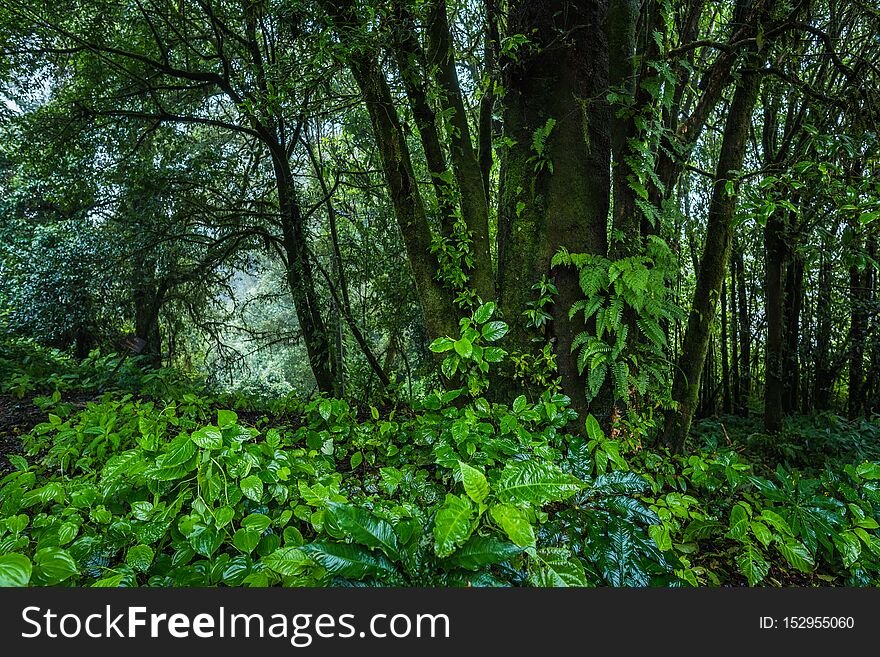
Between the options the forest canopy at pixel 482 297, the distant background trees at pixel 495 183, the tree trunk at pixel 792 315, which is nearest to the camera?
the forest canopy at pixel 482 297

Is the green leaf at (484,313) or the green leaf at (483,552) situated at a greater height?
the green leaf at (484,313)

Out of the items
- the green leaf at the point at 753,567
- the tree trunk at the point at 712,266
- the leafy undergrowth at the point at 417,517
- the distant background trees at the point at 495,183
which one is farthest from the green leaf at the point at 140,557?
the tree trunk at the point at 712,266

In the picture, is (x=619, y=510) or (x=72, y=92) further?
(x=72, y=92)

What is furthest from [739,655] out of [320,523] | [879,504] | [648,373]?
[648,373]

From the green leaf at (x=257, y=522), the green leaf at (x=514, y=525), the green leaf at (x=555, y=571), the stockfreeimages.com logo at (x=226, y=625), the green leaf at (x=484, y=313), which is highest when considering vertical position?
the green leaf at (x=484, y=313)

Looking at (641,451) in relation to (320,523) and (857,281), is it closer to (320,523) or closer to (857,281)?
(320,523)

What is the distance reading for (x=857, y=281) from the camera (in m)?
6.12

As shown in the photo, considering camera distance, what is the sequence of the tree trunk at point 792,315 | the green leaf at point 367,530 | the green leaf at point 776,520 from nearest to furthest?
the green leaf at point 367,530 < the green leaf at point 776,520 < the tree trunk at point 792,315

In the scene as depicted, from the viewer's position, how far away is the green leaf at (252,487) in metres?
1.59

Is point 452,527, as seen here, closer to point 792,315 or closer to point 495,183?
point 495,183

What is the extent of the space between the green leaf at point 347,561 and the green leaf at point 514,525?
0.35 metres

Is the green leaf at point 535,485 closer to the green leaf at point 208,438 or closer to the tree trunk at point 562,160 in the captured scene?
the green leaf at point 208,438

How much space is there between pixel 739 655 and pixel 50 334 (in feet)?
32.6

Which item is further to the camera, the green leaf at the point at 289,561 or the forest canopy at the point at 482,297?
the forest canopy at the point at 482,297
